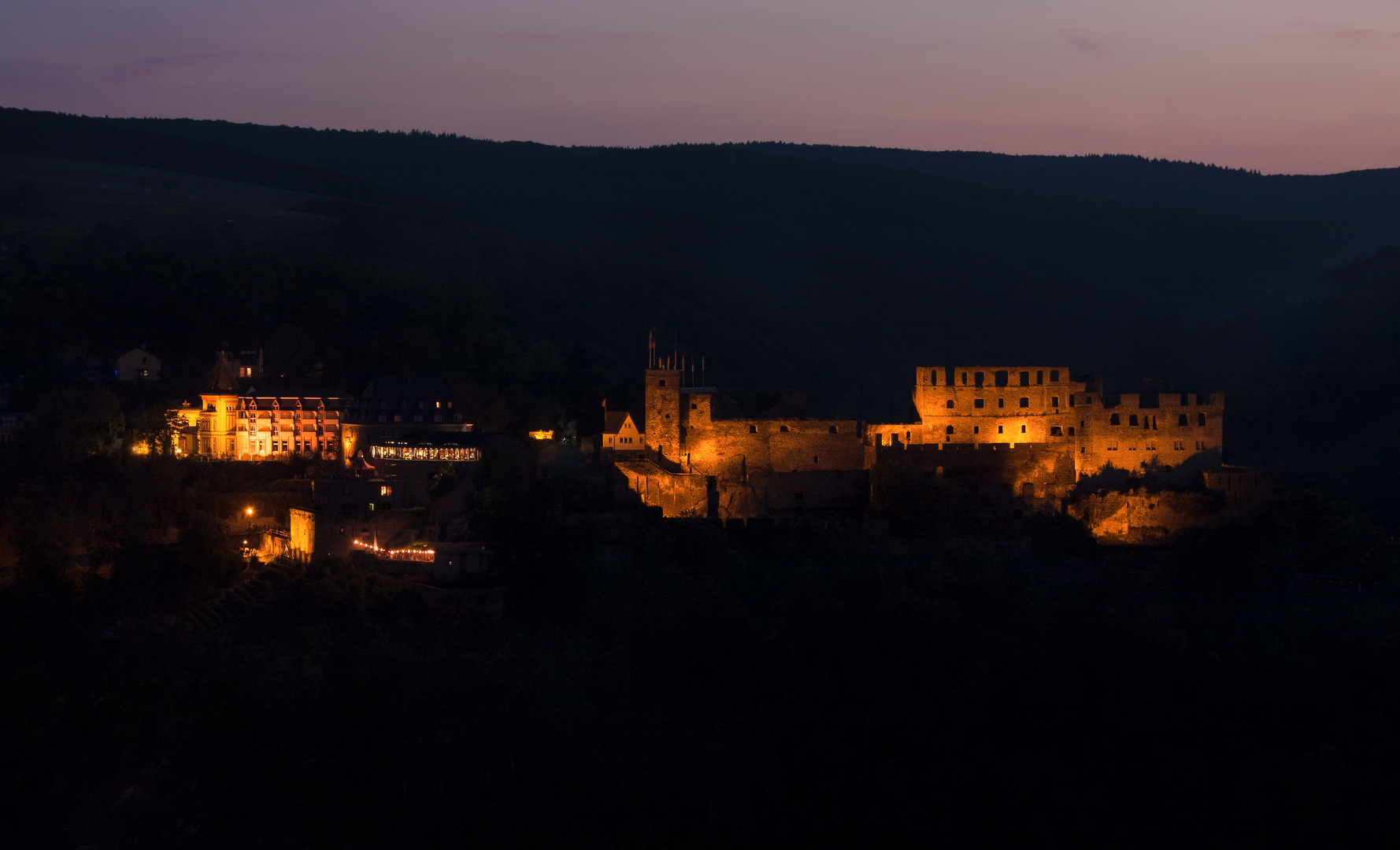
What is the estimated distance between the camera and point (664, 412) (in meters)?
40.1

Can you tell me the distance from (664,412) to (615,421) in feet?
6.11

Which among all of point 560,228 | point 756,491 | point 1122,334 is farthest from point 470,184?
point 756,491

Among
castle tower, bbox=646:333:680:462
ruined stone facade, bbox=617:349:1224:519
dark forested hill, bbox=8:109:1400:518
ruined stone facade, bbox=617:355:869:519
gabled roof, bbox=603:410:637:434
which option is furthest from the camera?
dark forested hill, bbox=8:109:1400:518

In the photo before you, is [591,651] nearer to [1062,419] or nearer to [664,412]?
[664,412]

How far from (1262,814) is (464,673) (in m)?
18.3

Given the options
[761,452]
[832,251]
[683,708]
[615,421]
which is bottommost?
[683,708]

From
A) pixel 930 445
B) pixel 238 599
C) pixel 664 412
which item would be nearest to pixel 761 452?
pixel 664 412

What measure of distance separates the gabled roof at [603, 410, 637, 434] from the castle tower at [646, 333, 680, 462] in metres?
1.04

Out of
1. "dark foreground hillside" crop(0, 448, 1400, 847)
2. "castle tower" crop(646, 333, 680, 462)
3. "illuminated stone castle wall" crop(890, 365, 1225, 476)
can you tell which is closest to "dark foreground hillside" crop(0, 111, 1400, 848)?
"dark foreground hillside" crop(0, 448, 1400, 847)

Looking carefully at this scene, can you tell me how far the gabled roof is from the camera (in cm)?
4109

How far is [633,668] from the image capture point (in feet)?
112

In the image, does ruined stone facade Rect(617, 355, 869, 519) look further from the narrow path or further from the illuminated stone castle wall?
the narrow path

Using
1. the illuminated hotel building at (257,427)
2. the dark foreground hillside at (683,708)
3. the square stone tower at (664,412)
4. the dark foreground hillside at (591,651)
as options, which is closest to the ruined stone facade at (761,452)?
the square stone tower at (664,412)

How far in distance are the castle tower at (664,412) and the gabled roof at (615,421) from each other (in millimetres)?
1045
